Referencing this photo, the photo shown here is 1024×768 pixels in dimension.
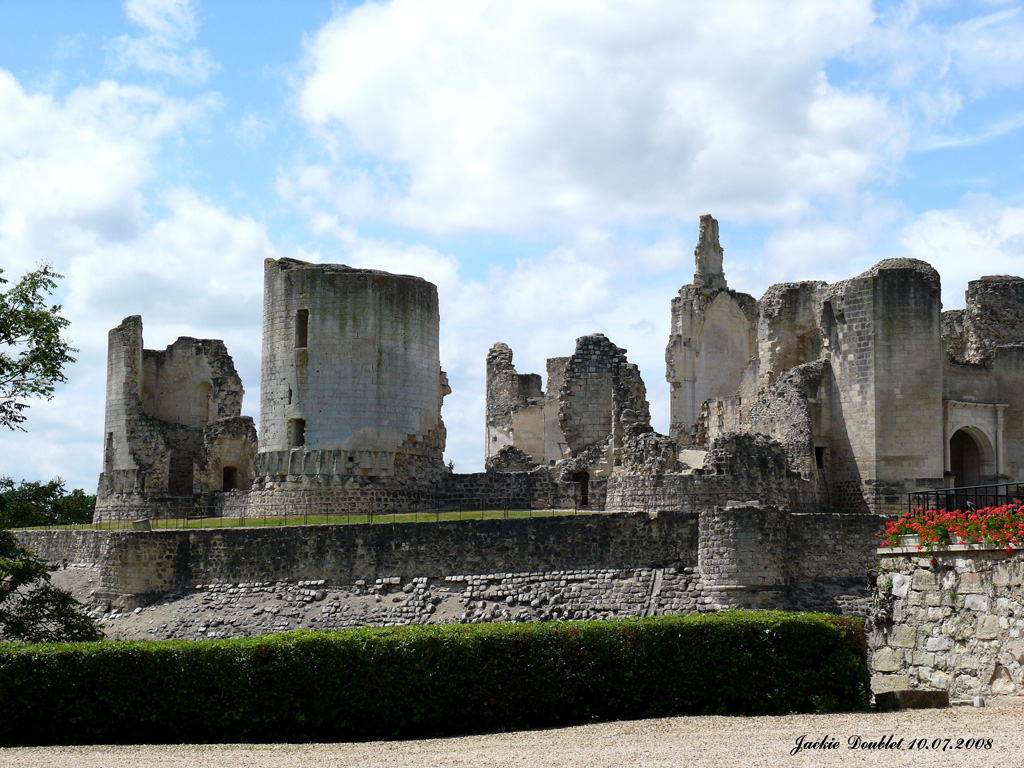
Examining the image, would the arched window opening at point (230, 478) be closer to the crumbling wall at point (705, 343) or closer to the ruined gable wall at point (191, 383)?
the ruined gable wall at point (191, 383)

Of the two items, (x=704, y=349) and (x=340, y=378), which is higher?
(x=704, y=349)

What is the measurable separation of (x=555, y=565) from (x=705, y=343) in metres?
20.2

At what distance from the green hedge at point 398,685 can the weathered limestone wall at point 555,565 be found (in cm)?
747

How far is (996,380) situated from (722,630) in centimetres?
1910

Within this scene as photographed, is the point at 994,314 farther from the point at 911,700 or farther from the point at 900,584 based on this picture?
the point at 911,700

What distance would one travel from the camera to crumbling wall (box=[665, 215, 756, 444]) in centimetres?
4462

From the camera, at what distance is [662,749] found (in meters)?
14.6

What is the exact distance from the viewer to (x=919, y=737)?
14008 millimetres

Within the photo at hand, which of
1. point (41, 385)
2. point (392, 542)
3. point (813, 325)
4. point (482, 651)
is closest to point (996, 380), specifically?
point (813, 325)

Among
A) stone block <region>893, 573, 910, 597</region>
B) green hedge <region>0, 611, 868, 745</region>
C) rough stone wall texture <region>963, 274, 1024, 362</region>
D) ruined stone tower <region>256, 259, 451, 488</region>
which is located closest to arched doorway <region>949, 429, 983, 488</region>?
rough stone wall texture <region>963, 274, 1024, 362</region>

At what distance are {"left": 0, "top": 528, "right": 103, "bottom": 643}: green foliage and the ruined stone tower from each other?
10.8 metres

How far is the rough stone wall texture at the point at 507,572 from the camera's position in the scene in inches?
990

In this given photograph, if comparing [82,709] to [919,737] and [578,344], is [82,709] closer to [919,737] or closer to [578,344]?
[919,737]

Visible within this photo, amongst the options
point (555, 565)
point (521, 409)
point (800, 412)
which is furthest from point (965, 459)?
point (521, 409)
